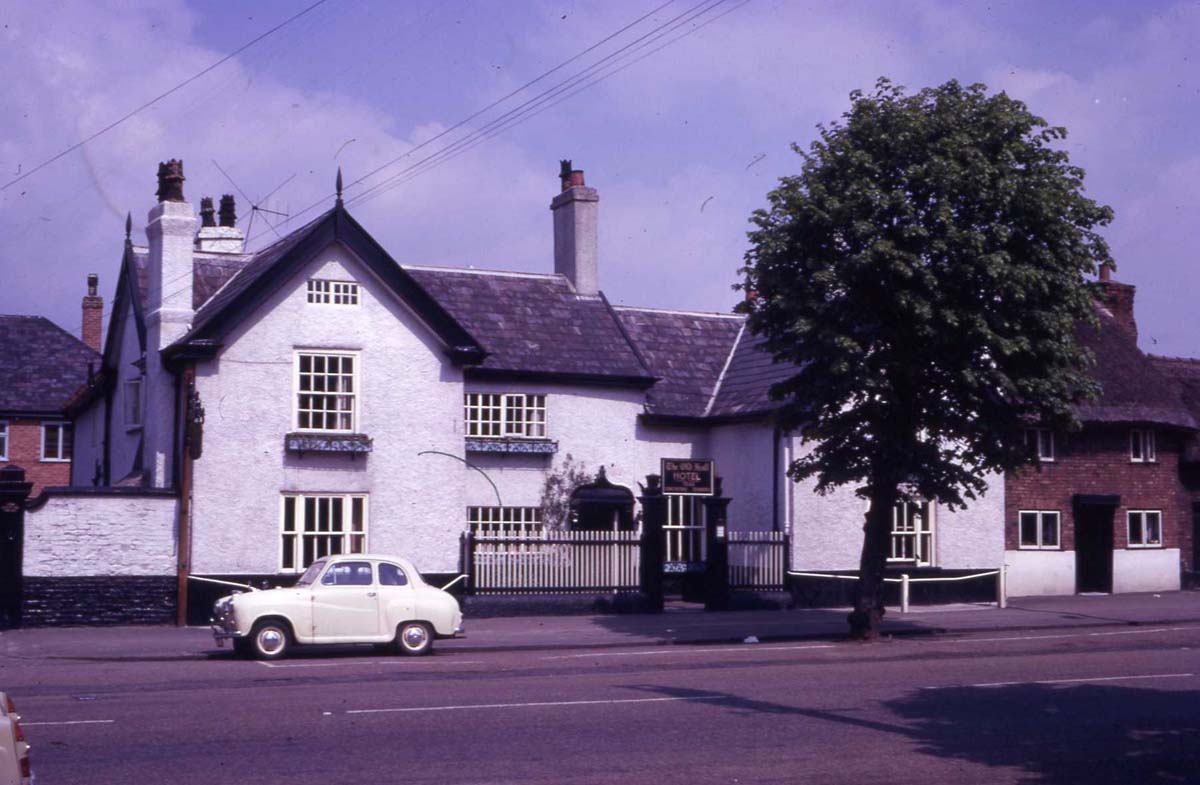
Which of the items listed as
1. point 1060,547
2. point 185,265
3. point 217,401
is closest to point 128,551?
point 217,401

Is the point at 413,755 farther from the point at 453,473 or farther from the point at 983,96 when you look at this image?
the point at 453,473

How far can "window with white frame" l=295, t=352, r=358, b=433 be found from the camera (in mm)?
27156

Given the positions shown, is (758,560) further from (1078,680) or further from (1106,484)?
(1078,680)

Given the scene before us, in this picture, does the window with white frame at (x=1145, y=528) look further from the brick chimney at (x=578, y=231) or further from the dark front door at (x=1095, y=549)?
the brick chimney at (x=578, y=231)

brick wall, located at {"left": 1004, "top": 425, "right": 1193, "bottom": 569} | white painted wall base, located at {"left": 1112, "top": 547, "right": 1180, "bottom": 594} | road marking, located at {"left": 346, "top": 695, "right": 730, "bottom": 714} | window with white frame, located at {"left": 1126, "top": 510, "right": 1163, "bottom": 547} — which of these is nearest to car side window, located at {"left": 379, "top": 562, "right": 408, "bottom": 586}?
road marking, located at {"left": 346, "top": 695, "right": 730, "bottom": 714}

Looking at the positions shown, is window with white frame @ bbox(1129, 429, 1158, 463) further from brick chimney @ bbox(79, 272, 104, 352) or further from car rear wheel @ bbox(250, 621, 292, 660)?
brick chimney @ bbox(79, 272, 104, 352)

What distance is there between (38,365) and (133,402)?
24.4m

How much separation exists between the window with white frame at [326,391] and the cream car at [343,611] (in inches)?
280

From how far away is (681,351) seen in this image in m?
35.7

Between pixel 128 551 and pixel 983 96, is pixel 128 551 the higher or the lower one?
the lower one

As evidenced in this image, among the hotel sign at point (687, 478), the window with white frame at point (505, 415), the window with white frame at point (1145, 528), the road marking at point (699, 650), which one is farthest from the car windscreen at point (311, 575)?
the window with white frame at point (1145, 528)

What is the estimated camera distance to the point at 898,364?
21875 millimetres

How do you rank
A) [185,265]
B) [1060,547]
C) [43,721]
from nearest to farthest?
[43,721] → [185,265] → [1060,547]

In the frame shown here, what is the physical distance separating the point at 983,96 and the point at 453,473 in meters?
12.9
